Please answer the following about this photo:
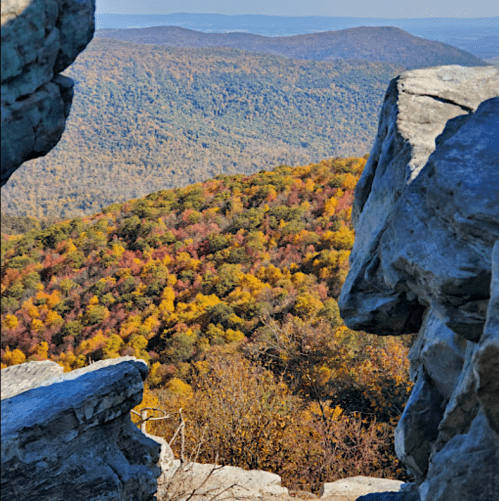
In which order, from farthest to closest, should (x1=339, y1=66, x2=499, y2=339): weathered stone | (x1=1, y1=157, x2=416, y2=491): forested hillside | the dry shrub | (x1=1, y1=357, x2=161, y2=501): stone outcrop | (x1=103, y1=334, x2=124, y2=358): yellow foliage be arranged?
(x1=103, y1=334, x2=124, y2=358): yellow foliage < (x1=1, y1=157, x2=416, y2=491): forested hillside < the dry shrub < (x1=1, y1=357, x2=161, y2=501): stone outcrop < (x1=339, y1=66, x2=499, y2=339): weathered stone

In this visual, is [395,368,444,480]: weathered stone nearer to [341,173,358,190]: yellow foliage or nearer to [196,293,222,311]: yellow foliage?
[196,293,222,311]: yellow foliage

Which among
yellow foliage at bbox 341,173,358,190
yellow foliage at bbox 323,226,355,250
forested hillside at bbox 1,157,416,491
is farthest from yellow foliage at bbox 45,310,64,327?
yellow foliage at bbox 341,173,358,190

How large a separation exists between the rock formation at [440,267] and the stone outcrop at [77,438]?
397cm

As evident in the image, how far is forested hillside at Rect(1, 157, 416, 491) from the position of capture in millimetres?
14805

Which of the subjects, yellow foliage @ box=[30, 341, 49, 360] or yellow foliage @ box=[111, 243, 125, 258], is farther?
yellow foliage @ box=[111, 243, 125, 258]

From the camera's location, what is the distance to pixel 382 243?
7797 mm

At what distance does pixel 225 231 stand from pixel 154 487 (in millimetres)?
27686

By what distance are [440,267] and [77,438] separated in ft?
18.0

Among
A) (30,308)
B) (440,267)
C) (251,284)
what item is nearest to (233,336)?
(251,284)

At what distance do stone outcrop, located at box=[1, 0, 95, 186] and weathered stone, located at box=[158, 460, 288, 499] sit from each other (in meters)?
7.73

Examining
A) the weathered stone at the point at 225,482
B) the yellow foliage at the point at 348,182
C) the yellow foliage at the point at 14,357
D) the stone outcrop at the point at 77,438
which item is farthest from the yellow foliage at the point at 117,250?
the stone outcrop at the point at 77,438

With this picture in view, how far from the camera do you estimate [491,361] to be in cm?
522

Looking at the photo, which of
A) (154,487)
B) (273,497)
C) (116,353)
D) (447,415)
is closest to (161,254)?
(116,353)

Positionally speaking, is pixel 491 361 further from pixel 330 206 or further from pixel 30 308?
pixel 330 206
